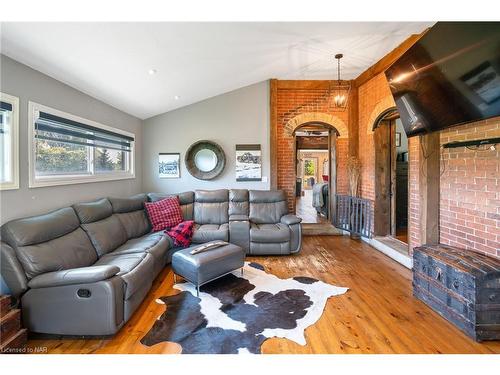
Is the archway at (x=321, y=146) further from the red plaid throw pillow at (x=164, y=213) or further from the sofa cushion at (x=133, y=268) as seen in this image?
the sofa cushion at (x=133, y=268)

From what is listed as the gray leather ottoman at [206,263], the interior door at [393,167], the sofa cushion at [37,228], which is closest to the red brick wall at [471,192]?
the interior door at [393,167]

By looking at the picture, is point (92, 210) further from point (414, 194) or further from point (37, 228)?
point (414, 194)

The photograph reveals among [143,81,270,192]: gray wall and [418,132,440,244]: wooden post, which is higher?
[143,81,270,192]: gray wall

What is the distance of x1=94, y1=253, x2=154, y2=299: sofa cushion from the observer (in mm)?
2057

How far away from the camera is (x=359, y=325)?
2064 mm

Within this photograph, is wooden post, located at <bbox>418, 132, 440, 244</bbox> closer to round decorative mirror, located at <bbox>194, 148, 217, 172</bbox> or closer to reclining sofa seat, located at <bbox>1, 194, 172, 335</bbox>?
reclining sofa seat, located at <bbox>1, 194, 172, 335</bbox>

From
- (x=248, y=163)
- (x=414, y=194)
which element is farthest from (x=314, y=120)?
(x=414, y=194)

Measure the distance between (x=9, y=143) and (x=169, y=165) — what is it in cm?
271

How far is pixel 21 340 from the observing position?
5.85 ft

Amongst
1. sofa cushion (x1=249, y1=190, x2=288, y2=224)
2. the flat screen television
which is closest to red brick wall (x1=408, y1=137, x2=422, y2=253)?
the flat screen television

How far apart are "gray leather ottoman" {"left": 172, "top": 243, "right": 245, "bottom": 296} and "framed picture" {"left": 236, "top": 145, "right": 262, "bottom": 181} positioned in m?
2.11

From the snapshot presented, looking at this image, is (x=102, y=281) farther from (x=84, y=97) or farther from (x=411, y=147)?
(x=411, y=147)

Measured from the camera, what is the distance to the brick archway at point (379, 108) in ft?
12.2
